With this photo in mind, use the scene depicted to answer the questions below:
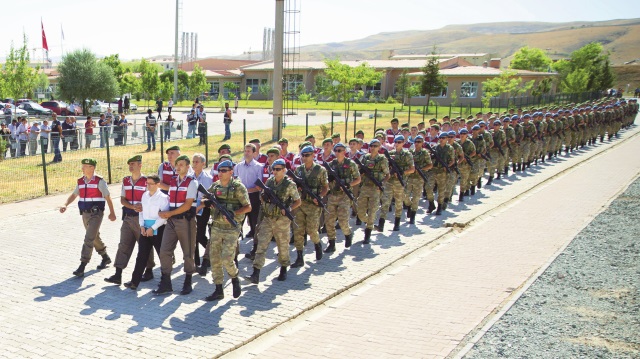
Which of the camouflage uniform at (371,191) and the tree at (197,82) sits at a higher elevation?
the tree at (197,82)

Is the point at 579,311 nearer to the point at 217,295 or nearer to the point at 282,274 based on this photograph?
the point at 282,274

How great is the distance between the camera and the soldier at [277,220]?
27.7ft

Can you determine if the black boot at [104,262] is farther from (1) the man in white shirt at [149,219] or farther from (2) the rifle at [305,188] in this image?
(2) the rifle at [305,188]

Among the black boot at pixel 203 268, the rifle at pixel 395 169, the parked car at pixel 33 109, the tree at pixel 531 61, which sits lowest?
the black boot at pixel 203 268

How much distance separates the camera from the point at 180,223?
315 inches

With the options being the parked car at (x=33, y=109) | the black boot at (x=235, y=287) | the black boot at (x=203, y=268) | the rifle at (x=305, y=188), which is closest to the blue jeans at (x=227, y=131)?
the rifle at (x=305, y=188)

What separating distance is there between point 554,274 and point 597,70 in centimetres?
6079

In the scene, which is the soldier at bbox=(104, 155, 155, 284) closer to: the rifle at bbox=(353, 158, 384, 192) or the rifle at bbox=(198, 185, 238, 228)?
the rifle at bbox=(198, 185, 238, 228)

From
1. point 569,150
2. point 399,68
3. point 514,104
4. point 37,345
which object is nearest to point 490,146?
point 569,150

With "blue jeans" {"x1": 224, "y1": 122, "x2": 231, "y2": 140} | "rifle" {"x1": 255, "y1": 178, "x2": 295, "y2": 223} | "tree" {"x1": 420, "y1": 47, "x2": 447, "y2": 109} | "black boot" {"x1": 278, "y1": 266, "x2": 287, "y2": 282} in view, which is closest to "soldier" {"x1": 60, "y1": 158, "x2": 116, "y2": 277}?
"rifle" {"x1": 255, "y1": 178, "x2": 295, "y2": 223}

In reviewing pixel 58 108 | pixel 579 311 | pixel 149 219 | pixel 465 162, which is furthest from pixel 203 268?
pixel 58 108

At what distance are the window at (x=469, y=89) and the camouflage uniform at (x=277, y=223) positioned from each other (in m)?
54.7

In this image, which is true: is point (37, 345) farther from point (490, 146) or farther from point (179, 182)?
point (490, 146)

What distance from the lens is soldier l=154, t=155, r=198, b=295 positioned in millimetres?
7836
